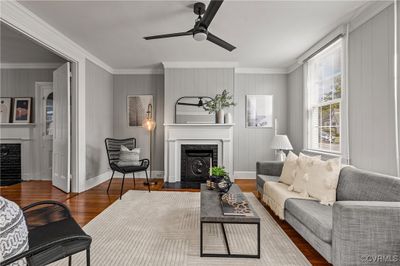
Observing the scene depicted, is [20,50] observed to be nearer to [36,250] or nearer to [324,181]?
[36,250]

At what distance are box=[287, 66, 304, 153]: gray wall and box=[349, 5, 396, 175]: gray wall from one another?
1654 mm

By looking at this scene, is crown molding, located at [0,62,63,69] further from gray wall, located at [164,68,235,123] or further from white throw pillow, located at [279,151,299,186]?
white throw pillow, located at [279,151,299,186]

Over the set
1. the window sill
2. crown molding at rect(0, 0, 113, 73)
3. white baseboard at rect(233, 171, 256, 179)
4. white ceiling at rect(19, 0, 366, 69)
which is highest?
white ceiling at rect(19, 0, 366, 69)

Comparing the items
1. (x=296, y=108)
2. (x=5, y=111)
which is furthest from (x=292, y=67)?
(x=5, y=111)

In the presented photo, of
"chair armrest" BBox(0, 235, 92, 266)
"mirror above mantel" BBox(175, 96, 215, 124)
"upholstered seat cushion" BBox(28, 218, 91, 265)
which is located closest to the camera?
"chair armrest" BBox(0, 235, 92, 266)

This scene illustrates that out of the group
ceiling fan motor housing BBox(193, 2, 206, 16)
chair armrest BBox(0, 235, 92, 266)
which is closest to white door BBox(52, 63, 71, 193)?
ceiling fan motor housing BBox(193, 2, 206, 16)

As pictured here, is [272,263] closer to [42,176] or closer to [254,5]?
[254,5]

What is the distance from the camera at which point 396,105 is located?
2232 millimetres

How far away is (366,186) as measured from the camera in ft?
6.76

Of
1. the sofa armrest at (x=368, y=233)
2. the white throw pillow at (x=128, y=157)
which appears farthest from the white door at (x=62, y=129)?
the sofa armrest at (x=368, y=233)

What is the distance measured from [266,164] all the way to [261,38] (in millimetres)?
2071

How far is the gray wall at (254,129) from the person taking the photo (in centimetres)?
531

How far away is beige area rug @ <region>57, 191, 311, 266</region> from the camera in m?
1.92

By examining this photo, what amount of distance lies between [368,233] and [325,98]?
2739 millimetres
